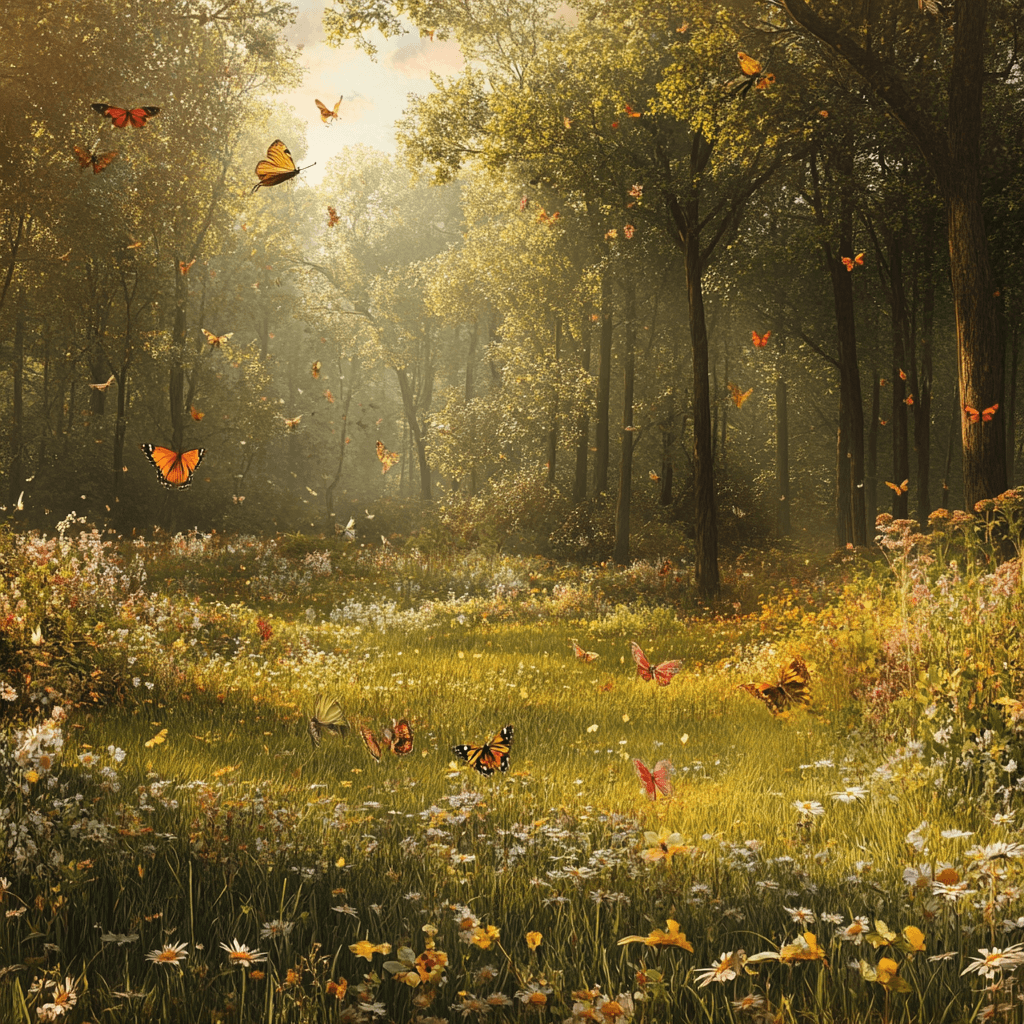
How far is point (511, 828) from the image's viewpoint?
355 cm

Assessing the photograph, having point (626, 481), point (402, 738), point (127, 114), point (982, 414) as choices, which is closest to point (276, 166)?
point (127, 114)

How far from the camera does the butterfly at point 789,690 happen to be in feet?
22.4

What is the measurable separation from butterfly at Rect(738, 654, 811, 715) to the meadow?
5.1 inches

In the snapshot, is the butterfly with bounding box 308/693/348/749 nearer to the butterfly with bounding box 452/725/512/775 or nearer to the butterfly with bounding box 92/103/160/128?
the butterfly with bounding box 452/725/512/775

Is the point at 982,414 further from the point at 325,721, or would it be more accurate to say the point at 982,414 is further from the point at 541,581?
the point at 541,581

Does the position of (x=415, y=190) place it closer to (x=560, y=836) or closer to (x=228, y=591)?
(x=228, y=591)

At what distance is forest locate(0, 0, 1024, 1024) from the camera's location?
2533 mm

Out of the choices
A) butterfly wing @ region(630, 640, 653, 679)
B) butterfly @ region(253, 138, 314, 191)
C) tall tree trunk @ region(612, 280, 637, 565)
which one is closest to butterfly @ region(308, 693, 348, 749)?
butterfly wing @ region(630, 640, 653, 679)

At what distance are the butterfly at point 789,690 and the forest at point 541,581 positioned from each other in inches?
1.5

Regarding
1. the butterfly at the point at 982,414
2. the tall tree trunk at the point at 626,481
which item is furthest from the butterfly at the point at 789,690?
the tall tree trunk at the point at 626,481

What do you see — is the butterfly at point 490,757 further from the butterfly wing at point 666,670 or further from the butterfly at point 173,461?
the butterfly at point 173,461

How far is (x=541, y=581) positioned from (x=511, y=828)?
13669 mm

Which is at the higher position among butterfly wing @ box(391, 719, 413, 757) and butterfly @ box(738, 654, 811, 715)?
butterfly wing @ box(391, 719, 413, 757)

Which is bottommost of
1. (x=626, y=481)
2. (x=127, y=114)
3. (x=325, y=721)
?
(x=325, y=721)
